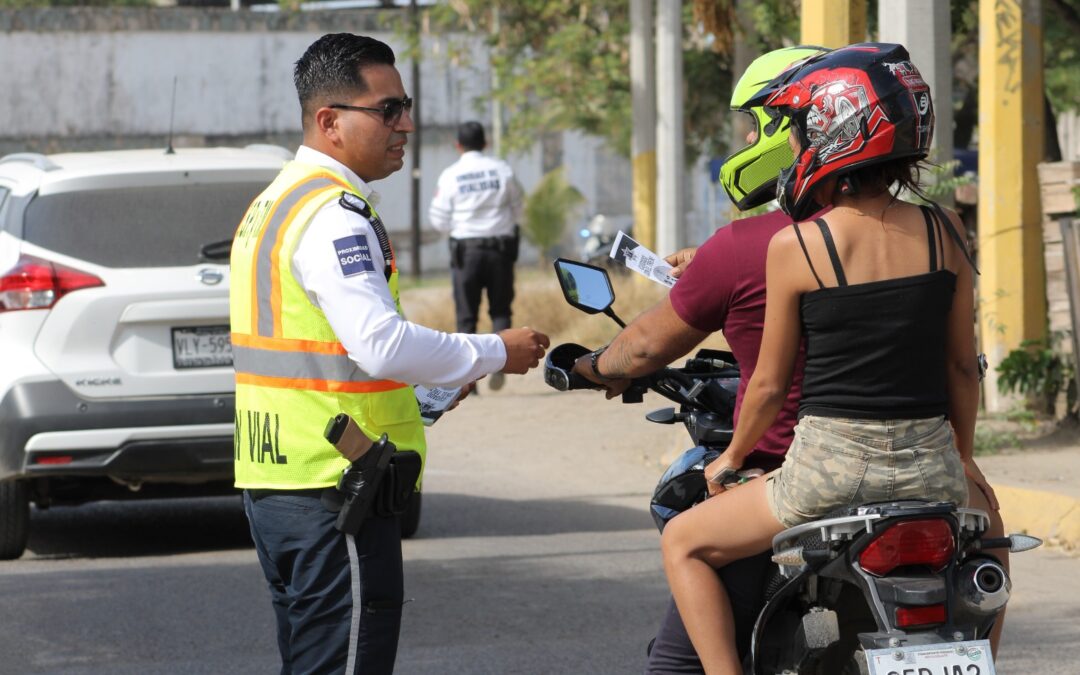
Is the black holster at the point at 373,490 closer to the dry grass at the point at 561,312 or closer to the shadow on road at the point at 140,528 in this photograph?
the shadow on road at the point at 140,528

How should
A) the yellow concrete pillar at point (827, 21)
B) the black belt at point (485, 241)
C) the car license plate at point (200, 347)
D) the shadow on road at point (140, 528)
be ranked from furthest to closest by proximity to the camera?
1. the black belt at point (485, 241)
2. the yellow concrete pillar at point (827, 21)
3. the shadow on road at point (140, 528)
4. the car license plate at point (200, 347)


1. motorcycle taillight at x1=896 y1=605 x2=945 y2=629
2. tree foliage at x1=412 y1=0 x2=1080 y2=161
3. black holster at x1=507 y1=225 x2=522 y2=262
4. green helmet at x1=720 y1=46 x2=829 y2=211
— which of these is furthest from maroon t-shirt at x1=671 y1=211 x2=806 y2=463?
tree foliage at x1=412 y1=0 x2=1080 y2=161

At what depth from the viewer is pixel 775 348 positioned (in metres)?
3.52

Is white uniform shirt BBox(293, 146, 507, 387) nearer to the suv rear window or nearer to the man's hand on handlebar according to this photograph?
the man's hand on handlebar

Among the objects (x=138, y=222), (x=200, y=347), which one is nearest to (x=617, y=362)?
(x=200, y=347)

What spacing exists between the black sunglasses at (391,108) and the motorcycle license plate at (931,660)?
160cm

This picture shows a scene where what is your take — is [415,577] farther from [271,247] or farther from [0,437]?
[271,247]

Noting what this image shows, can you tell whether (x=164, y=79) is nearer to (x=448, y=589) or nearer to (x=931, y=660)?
(x=448, y=589)

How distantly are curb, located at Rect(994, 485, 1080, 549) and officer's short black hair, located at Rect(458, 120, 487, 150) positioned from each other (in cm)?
655

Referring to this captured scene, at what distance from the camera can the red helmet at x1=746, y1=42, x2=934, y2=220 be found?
3.42 meters

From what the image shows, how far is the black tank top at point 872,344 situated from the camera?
11.3 ft

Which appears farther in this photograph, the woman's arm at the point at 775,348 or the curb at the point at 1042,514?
the curb at the point at 1042,514

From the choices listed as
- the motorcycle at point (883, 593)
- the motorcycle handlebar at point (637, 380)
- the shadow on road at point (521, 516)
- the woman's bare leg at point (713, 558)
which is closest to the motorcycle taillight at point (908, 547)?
the motorcycle at point (883, 593)

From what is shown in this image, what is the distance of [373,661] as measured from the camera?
370 centimetres
